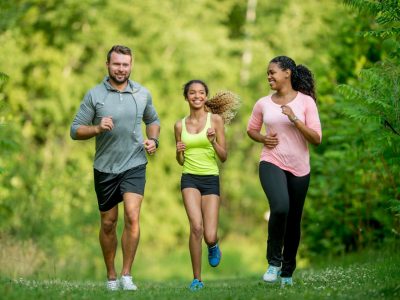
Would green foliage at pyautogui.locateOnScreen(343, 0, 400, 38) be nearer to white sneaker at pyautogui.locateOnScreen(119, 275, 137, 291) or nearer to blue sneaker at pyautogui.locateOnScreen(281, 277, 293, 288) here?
blue sneaker at pyautogui.locateOnScreen(281, 277, 293, 288)

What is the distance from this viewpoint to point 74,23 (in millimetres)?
29062

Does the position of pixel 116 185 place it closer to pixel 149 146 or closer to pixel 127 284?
pixel 149 146

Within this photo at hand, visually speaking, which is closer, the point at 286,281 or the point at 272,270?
the point at 272,270

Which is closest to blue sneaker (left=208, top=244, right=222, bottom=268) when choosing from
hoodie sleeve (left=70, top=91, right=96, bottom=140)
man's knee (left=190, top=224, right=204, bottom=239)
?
man's knee (left=190, top=224, right=204, bottom=239)

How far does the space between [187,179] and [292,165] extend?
1.38m

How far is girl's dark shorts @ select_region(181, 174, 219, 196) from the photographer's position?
10.4 m

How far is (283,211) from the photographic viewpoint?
9.45 metres

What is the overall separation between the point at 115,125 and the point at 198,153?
3.63 feet

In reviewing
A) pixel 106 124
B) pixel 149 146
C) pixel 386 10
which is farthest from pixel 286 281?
pixel 386 10

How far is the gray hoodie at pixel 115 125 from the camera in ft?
33.2

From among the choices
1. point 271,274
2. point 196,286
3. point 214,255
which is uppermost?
point 214,255

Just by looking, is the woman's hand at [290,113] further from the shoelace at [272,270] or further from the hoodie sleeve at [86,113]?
the hoodie sleeve at [86,113]

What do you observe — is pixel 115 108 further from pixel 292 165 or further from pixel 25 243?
pixel 25 243

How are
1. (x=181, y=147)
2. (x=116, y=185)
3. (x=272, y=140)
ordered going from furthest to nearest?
(x=181, y=147)
(x=116, y=185)
(x=272, y=140)
